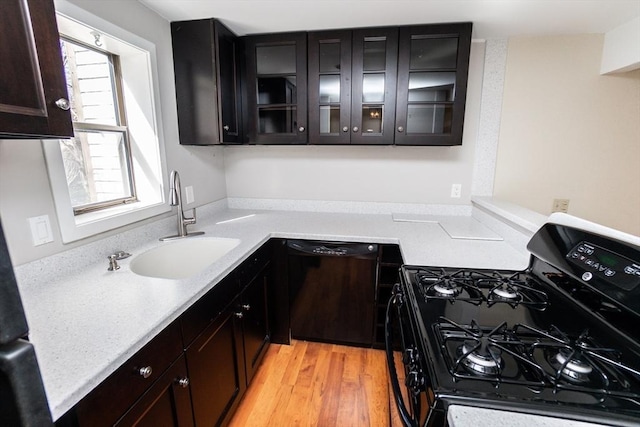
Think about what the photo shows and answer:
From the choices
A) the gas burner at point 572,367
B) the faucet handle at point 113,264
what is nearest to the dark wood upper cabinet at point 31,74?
the faucet handle at point 113,264

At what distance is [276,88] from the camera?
6.94 feet

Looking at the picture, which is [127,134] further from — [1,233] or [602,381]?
[602,381]

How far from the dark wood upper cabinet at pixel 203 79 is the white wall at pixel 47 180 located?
0.06 meters

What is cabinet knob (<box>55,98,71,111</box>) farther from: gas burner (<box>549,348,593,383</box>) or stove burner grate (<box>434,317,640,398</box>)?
gas burner (<box>549,348,593,383</box>)

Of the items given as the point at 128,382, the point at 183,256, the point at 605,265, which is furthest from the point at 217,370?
the point at 605,265

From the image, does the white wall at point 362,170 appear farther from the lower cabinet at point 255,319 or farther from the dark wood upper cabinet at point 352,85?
the lower cabinet at point 255,319

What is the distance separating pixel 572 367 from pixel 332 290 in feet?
4.71

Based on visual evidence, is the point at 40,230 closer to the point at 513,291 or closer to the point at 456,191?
the point at 513,291

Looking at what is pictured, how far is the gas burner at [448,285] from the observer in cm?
107

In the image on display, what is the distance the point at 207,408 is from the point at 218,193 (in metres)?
1.62

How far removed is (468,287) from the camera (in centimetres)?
115

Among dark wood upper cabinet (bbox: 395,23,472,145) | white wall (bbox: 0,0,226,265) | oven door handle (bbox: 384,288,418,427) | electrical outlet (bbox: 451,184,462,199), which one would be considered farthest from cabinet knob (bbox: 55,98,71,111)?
electrical outlet (bbox: 451,184,462,199)

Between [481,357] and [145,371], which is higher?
[481,357]

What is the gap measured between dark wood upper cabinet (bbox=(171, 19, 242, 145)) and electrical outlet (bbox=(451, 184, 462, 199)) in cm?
171
